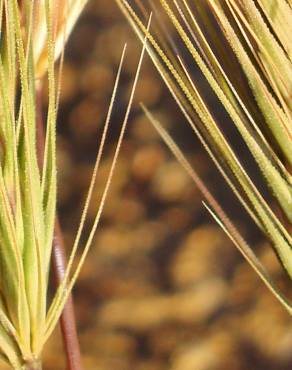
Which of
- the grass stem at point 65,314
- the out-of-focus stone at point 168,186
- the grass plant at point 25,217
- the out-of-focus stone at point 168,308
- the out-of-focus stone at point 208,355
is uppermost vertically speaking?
the grass plant at point 25,217

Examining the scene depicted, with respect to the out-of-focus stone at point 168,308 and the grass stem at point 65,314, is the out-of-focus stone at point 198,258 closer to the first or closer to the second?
the out-of-focus stone at point 168,308

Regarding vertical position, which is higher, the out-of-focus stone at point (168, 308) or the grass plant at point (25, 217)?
the grass plant at point (25, 217)

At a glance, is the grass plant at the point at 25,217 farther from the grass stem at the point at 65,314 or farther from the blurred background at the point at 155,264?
the blurred background at the point at 155,264

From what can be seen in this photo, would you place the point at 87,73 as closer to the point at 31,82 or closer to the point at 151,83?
the point at 151,83

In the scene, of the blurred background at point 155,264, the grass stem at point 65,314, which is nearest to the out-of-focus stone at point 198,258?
the blurred background at point 155,264

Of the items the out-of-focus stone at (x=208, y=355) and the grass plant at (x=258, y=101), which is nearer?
the grass plant at (x=258, y=101)

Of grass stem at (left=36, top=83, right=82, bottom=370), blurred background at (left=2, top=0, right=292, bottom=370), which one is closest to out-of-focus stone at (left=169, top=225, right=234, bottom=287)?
blurred background at (left=2, top=0, right=292, bottom=370)

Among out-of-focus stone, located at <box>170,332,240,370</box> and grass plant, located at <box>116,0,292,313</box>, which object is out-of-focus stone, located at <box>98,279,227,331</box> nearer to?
out-of-focus stone, located at <box>170,332,240,370</box>

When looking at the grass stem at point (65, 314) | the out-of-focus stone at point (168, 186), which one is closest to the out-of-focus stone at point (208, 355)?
the out-of-focus stone at point (168, 186)
